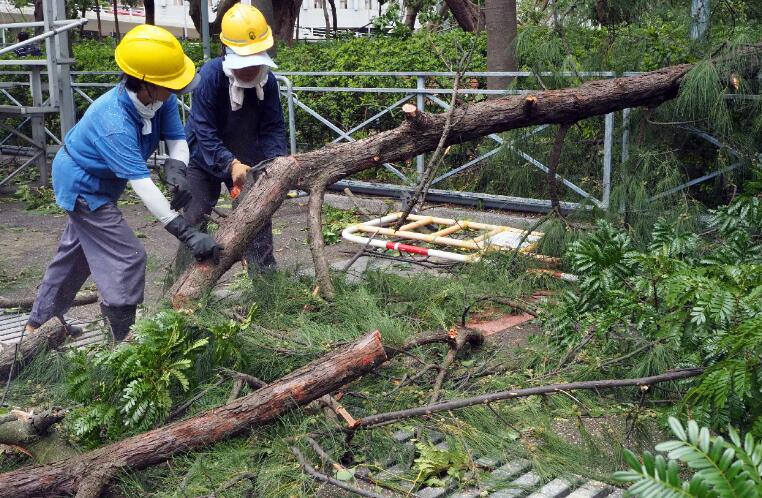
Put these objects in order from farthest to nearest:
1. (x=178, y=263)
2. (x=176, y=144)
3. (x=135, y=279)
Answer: (x=178, y=263) < (x=176, y=144) < (x=135, y=279)

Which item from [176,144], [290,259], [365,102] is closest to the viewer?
[176,144]

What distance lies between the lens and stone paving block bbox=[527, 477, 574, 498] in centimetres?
304

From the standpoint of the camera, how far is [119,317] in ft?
15.0

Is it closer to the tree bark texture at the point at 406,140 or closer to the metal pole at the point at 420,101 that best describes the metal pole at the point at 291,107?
the metal pole at the point at 420,101

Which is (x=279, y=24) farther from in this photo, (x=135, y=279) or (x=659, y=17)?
(x=135, y=279)

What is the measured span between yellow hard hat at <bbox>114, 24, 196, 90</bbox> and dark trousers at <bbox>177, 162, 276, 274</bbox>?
Answer: 112 cm

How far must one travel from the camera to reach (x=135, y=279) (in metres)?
4.58

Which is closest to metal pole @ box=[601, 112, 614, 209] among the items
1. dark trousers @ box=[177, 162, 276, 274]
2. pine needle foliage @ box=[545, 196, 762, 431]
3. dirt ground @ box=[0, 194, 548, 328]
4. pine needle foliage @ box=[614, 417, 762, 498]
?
dirt ground @ box=[0, 194, 548, 328]

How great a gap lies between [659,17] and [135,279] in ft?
13.9

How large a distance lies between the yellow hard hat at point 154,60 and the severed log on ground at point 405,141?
681 millimetres

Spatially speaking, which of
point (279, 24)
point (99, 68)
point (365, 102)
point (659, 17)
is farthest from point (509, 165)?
point (279, 24)

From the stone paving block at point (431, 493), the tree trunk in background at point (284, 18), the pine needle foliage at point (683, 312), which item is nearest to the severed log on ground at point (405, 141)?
the pine needle foliage at point (683, 312)

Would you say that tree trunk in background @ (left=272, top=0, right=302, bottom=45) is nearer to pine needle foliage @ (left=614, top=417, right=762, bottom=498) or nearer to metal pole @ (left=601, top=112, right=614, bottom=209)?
metal pole @ (left=601, top=112, right=614, bottom=209)

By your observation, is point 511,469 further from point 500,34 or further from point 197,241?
point 500,34
